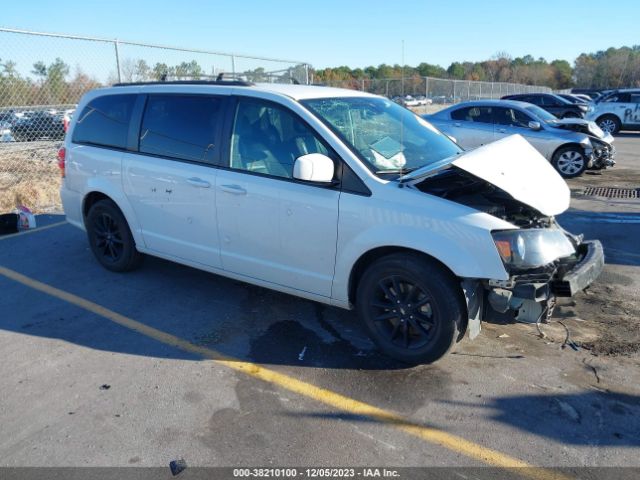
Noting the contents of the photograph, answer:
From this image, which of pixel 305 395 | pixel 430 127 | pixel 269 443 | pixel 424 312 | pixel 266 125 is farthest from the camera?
pixel 430 127

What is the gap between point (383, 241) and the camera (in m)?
3.49

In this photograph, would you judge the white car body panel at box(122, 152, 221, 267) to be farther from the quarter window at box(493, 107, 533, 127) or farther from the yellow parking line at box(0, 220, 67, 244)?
the quarter window at box(493, 107, 533, 127)

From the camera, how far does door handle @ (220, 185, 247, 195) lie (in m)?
4.10

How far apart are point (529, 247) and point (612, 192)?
A: 776 centimetres

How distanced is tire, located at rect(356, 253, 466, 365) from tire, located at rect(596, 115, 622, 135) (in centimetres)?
2170

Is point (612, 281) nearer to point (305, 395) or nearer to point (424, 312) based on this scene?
point (424, 312)

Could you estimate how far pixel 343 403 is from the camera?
3.23 m

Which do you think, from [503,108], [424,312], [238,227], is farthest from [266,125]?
[503,108]

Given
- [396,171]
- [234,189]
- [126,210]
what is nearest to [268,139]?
[234,189]

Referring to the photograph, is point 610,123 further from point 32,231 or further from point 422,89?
point 32,231

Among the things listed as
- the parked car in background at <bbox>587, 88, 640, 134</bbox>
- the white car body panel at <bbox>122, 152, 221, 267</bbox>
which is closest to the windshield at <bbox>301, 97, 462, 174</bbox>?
the white car body panel at <bbox>122, 152, 221, 267</bbox>

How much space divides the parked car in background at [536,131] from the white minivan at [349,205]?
7.34 m

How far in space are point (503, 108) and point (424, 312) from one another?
9547mm

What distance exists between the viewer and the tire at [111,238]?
5262 mm
